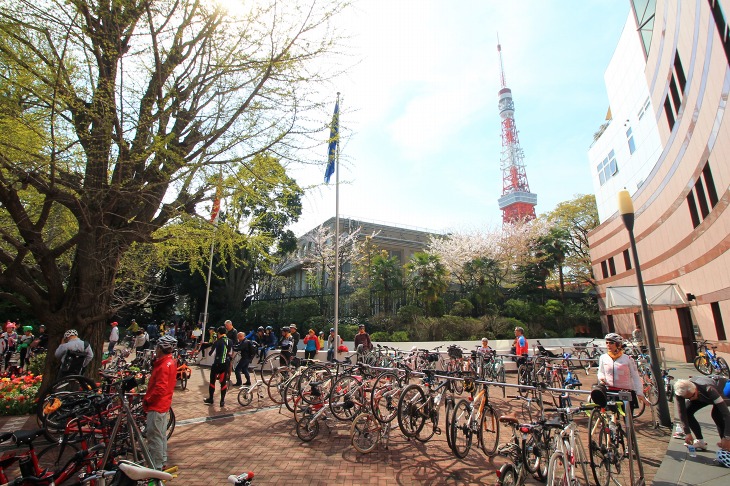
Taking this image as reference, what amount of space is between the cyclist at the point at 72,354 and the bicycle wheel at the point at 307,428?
179 inches

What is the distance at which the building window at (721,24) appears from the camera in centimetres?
1075

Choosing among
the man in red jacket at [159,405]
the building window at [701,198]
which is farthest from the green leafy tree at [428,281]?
the man in red jacket at [159,405]

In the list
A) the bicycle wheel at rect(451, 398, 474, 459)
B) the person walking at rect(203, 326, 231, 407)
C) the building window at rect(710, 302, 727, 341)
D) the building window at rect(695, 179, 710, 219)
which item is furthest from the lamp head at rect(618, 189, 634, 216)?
the building window at rect(710, 302, 727, 341)

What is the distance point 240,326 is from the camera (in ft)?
87.4

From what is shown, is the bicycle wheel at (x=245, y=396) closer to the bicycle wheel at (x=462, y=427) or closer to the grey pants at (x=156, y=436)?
the grey pants at (x=156, y=436)

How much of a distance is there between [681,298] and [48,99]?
71.7 ft

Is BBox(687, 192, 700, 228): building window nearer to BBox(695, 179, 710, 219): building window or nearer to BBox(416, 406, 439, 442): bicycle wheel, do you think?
BBox(695, 179, 710, 219): building window

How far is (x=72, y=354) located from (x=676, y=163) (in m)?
22.5

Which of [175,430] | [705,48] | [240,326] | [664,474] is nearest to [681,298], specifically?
[705,48]

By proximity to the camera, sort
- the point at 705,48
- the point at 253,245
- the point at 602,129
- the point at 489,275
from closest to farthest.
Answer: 1. the point at 253,245
2. the point at 705,48
3. the point at 489,275
4. the point at 602,129

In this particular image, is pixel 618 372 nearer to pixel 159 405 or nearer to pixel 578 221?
pixel 159 405

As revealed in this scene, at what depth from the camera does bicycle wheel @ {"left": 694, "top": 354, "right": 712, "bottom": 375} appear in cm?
1266

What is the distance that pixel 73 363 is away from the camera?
7496mm

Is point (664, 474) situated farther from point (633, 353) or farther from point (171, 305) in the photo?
point (171, 305)
